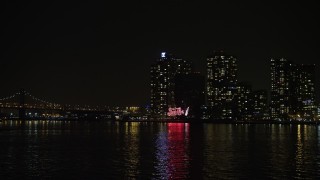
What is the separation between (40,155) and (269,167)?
22556 mm

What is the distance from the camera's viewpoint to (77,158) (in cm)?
4969

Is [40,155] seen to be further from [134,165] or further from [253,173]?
[253,173]

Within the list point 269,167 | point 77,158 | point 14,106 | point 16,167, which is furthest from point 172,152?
point 14,106

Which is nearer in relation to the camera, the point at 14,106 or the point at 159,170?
the point at 159,170

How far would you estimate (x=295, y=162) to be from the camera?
47.3 metres

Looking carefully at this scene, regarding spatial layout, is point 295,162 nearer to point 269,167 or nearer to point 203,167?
point 269,167

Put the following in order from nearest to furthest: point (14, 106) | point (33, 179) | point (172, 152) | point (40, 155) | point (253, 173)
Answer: point (33, 179) < point (253, 173) < point (40, 155) < point (172, 152) < point (14, 106)

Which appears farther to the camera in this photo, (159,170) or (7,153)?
(7,153)

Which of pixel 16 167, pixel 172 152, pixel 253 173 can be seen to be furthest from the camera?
pixel 172 152

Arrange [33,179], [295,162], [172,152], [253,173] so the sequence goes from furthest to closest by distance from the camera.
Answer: [172,152] → [295,162] → [253,173] → [33,179]

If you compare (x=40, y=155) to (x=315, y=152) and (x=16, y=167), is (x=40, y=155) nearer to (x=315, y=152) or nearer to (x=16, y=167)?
(x=16, y=167)

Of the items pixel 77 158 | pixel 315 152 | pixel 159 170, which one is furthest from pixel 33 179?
pixel 315 152

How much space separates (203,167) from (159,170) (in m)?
4.09

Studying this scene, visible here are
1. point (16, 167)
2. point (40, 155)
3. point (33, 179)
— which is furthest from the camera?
point (40, 155)
